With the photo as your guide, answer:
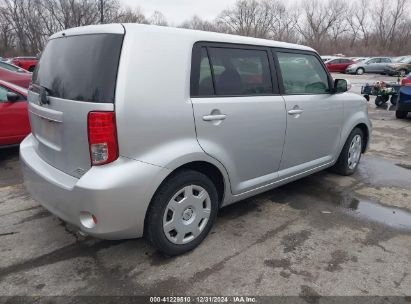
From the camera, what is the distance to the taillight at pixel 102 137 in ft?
7.81

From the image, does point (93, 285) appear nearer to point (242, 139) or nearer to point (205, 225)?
point (205, 225)

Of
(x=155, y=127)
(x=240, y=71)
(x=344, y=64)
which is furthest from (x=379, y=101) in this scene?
(x=344, y=64)

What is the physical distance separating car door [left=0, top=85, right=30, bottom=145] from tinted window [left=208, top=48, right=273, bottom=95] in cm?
397

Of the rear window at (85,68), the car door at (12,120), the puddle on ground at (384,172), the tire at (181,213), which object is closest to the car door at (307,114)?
the puddle on ground at (384,172)

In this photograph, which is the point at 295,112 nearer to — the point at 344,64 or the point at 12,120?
the point at 12,120

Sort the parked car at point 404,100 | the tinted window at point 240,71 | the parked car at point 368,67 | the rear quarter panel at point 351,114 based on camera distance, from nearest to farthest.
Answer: the tinted window at point 240,71
the rear quarter panel at point 351,114
the parked car at point 404,100
the parked car at point 368,67

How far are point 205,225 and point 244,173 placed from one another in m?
0.62

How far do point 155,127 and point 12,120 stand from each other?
4012 millimetres

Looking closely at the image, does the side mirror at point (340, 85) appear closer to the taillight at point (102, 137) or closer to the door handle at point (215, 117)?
the door handle at point (215, 117)

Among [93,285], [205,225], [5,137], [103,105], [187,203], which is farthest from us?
[5,137]

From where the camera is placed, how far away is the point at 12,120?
5.54 meters

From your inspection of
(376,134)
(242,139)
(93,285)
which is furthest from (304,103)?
(376,134)

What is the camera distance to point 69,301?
7.98 feet

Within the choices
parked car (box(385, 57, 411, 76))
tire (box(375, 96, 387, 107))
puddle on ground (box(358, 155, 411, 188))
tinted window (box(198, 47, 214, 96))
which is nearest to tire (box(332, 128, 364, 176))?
puddle on ground (box(358, 155, 411, 188))
